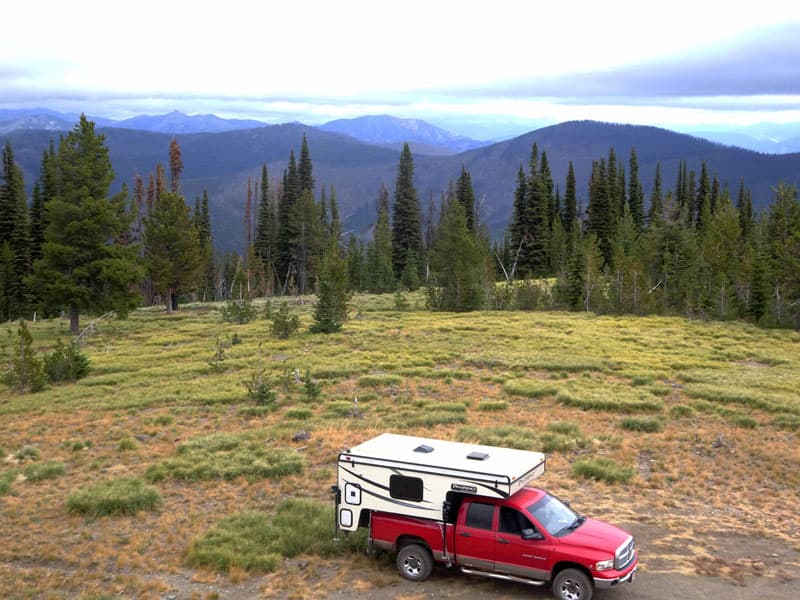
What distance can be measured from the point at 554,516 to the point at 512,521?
0.80 m

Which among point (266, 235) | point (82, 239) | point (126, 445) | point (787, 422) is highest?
point (82, 239)

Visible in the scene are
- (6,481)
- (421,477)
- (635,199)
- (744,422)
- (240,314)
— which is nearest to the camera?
(421,477)

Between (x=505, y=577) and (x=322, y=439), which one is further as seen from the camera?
(x=322, y=439)

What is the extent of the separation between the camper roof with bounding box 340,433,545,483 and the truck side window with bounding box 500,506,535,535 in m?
0.58

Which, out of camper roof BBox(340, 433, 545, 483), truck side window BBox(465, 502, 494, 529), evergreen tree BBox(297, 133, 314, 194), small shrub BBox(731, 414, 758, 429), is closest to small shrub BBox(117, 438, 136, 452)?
camper roof BBox(340, 433, 545, 483)

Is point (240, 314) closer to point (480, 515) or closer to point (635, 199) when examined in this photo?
point (480, 515)

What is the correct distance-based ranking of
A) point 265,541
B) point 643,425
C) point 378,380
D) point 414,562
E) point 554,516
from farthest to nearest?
point 378,380 < point 643,425 < point 265,541 < point 414,562 < point 554,516

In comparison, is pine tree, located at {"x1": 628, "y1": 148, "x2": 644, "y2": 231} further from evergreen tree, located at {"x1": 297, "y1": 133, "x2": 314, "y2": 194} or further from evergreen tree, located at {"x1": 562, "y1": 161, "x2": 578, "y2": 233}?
evergreen tree, located at {"x1": 297, "y1": 133, "x2": 314, "y2": 194}

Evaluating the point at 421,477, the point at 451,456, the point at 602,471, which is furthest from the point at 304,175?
the point at 421,477

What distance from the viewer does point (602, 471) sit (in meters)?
19.6

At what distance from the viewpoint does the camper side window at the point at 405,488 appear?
44.5 feet

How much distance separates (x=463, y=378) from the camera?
108ft

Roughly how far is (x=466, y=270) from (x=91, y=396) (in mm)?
34261

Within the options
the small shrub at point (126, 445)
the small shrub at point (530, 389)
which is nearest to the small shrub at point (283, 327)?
the small shrub at point (530, 389)
